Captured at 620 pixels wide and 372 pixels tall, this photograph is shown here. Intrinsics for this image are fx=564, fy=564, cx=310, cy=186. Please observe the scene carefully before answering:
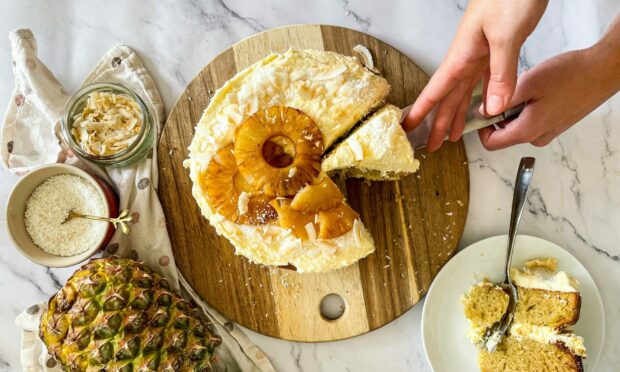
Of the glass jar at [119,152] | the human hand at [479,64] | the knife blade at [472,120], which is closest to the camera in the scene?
the human hand at [479,64]

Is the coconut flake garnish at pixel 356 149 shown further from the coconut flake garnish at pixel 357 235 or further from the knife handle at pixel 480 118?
the knife handle at pixel 480 118

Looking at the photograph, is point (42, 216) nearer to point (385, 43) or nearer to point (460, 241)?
point (385, 43)

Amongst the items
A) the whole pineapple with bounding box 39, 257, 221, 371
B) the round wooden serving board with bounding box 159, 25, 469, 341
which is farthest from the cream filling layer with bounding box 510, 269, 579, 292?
the whole pineapple with bounding box 39, 257, 221, 371

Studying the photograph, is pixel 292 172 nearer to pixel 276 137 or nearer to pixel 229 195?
pixel 276 137


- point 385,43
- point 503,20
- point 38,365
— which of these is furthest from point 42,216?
point 503,20

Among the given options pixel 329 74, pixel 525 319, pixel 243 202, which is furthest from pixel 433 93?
pixel 525 319

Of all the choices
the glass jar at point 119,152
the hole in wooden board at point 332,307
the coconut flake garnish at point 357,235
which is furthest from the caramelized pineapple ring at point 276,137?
the hole in wooden board at point 332,307
